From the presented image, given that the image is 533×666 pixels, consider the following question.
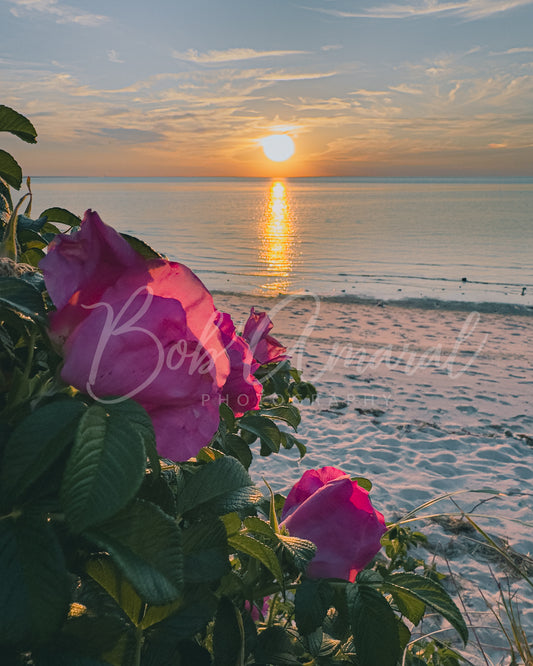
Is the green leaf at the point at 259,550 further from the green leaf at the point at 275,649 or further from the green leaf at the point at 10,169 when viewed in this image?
the green leaf at the point at 10,169

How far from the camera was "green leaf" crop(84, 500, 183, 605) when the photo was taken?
34 centimetres

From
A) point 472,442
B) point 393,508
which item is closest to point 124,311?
point 393,508

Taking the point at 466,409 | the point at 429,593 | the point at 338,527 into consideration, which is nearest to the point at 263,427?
the point at 338,527

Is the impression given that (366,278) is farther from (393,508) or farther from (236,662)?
(236,662)

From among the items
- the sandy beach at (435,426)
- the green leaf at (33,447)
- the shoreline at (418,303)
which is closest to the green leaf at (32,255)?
the green leaf at (33,447)

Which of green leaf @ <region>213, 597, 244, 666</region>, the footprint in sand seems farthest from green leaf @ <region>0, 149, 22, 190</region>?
the footprint in sand

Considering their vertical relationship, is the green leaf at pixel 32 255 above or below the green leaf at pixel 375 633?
above

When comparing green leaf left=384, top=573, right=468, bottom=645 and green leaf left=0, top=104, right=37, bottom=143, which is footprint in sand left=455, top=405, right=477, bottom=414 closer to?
green leaf left=384, top=573, right=468, bottom=645

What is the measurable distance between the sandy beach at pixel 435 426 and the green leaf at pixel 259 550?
0.92 metres

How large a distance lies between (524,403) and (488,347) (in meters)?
3.14

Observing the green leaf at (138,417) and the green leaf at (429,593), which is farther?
the green leaf at (429,593)

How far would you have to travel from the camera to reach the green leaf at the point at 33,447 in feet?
1.16

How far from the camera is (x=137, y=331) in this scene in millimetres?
393

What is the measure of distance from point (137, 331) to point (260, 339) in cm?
74
